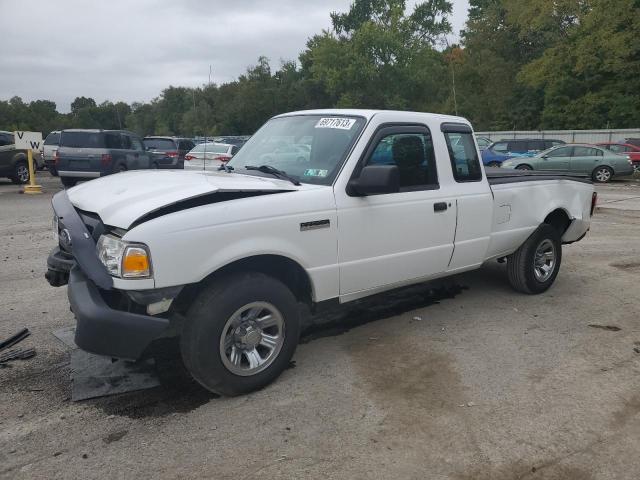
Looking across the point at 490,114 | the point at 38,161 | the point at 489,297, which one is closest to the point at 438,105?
the point at 490,114

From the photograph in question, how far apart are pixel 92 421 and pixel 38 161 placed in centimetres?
2076

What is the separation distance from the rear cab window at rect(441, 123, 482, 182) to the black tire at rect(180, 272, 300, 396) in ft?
6.84

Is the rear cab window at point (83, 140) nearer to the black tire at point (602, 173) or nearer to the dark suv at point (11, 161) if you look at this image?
the dark suv at point (11, 161)

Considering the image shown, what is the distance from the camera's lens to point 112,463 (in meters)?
2.90

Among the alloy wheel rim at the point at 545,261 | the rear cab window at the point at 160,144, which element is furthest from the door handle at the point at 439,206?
the rear cab window at the point at 160,144

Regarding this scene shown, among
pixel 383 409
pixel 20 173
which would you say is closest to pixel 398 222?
pixel 383 409

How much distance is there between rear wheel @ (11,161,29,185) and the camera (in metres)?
17.1

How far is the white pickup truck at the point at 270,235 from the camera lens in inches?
A: 125

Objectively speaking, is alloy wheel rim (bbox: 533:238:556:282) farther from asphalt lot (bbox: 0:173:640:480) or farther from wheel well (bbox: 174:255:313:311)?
wheel well (bbox: 174:255:313:311)

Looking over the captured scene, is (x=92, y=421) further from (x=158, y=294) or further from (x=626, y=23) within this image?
(x=626, y=23)

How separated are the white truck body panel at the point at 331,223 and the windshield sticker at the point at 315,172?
5.3 inches

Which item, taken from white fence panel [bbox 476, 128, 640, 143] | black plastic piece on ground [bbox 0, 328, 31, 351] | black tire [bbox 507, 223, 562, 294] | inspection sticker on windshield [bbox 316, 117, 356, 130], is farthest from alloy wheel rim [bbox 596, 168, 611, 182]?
A: black plastic piece on ground [bbox 0, 328, 31, 351]

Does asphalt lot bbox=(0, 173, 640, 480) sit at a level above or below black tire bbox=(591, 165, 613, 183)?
below

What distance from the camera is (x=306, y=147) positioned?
438cm
